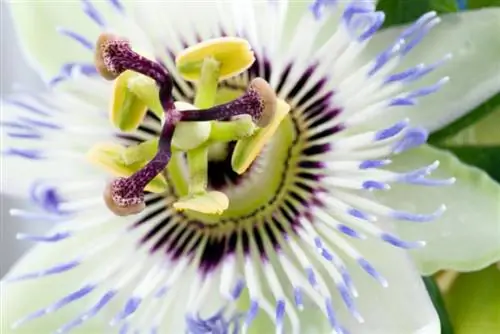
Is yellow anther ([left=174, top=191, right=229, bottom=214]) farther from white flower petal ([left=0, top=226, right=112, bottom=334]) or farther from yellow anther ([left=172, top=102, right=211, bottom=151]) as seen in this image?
white flower petal ([left=0, top=226, right=112, bottom=334])

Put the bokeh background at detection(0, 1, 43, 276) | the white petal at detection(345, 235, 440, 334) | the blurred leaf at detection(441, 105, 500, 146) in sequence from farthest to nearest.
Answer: the bokeh background at detection(0, 1, 43, 276)
the blurred leaf at detection(441, 105, 500, 146)
the white petal at detection(345, 235, 440, 334)

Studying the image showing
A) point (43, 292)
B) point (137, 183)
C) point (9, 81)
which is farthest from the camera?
point (9, 81)

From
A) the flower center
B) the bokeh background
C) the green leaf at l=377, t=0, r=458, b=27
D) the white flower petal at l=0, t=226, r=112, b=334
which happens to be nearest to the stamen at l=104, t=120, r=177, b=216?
the flower center

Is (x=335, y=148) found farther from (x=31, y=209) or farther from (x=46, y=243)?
(x=31, y=209)

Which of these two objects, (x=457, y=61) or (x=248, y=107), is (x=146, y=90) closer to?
(x=248, y=107)

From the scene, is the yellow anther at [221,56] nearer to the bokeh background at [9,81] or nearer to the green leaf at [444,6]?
the green leaf at [444,6]

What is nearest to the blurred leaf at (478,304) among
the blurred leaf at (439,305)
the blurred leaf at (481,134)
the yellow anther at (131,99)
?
the blurred leaf at (439,305)

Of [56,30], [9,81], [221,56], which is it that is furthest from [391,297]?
[9,81]
